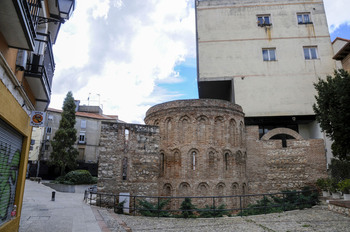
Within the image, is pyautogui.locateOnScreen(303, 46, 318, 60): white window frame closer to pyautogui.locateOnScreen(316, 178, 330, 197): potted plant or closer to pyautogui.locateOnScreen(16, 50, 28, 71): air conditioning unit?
pyautogui.locateOnScreen(316, 178, 330, 197): potted plant

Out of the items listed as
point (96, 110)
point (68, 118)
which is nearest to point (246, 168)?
point (68, 118)

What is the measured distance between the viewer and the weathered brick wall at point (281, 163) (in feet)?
56.3

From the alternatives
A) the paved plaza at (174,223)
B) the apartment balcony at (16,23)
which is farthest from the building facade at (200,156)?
the apartment balcony at (16,23)

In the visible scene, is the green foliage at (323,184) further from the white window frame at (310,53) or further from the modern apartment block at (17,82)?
the modern apartment block at (17,82)

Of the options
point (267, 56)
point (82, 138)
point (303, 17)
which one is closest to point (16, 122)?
point (267, 56)

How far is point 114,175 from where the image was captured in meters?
13.1

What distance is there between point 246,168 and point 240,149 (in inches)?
62.7

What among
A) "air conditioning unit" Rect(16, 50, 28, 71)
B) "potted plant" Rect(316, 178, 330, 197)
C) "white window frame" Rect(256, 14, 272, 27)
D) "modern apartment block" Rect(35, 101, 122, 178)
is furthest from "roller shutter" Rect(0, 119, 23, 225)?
"modern apartment block" Rect(35, 101, 122, 178)

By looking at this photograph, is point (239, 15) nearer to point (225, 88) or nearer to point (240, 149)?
point (225, 88)

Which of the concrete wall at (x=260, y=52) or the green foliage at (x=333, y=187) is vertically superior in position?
the concrete wall at (x=260, y=52)

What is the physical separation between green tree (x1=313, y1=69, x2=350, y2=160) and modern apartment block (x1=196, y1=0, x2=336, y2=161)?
21.4ft

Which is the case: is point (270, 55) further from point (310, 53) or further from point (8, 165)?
point (8, 165)

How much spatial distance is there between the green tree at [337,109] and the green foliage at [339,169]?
3.85 m

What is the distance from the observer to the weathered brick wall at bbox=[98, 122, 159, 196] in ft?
42.9
